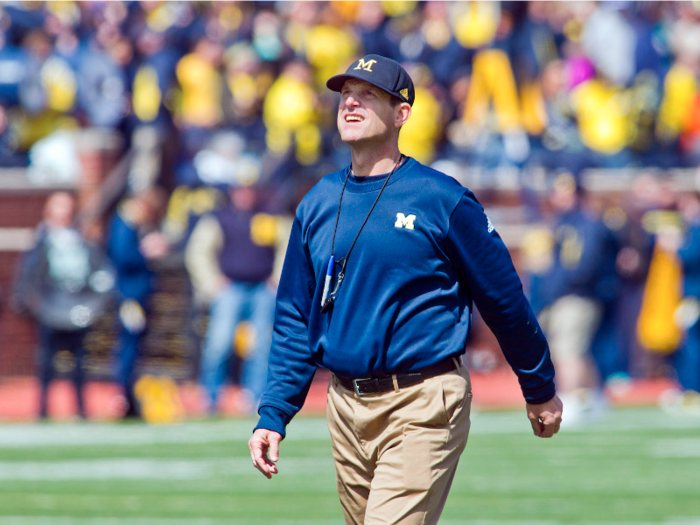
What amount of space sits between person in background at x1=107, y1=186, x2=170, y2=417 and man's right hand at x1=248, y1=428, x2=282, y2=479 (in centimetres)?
883

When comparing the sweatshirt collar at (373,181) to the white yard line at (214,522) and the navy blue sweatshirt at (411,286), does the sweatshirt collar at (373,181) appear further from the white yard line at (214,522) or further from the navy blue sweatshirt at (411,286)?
the white yard line at (214,522)

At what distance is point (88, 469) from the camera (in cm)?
943

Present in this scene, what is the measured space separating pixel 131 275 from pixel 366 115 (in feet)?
31.2

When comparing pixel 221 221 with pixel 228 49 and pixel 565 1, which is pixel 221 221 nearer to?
pixel 228 49

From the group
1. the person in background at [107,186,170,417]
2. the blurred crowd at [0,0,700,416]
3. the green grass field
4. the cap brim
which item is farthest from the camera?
the blurred crowd at [0,0,700,416]

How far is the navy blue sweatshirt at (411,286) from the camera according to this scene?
4.02 m

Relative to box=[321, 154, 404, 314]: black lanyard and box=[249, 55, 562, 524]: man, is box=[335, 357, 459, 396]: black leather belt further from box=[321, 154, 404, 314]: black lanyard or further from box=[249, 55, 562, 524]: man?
box=[321, 154, 404, 314]: black lanyard

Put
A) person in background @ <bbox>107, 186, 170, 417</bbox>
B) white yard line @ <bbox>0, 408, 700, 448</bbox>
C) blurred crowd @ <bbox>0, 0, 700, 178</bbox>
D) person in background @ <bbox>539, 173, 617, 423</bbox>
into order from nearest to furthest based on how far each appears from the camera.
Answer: white yard line @ <bbox>0, 408, 700, 448</bbox> < person in background @ <bbox>539, 173, 617, 423</bbox> < person in background @ <bbox>107, 186, 170, 417</bbox> < blurred crowd @ <bbox>0, 0, 700, 178</bbox>

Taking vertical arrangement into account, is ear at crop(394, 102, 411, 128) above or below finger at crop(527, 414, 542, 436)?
above

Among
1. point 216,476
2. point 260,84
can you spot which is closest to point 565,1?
point 260,84

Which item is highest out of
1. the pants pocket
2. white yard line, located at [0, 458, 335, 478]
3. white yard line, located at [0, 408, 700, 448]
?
the pants pocket

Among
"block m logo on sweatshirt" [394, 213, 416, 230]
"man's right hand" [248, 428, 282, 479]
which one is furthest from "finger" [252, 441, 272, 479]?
"block m logo on sweatshirt" [394, 213, 416, 230]

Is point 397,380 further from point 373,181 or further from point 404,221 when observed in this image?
point 373,181

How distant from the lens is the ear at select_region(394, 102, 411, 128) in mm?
4164
